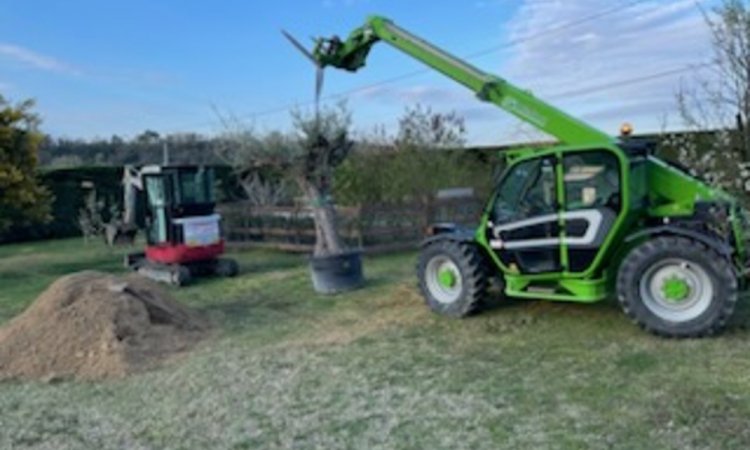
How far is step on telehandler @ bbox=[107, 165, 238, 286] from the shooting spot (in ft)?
34.7

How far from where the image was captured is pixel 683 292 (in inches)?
227

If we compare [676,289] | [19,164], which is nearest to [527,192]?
[676,289]

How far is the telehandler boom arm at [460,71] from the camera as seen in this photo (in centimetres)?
679

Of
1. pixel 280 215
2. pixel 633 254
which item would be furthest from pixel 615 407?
pixel 280 215

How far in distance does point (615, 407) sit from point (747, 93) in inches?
160

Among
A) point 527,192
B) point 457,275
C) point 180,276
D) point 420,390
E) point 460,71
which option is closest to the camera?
point 420,390

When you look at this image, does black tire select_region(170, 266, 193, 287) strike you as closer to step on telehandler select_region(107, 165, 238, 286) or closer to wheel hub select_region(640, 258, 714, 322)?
step on telehandler select_region(107, 165, 238, 286)

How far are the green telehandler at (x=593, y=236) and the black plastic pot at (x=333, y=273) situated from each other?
176 centimetres

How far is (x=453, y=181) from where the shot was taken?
14.2 metres

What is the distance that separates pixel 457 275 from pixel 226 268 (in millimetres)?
4888

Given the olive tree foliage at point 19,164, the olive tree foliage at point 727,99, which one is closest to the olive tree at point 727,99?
the olive tree foliage at point 727,99

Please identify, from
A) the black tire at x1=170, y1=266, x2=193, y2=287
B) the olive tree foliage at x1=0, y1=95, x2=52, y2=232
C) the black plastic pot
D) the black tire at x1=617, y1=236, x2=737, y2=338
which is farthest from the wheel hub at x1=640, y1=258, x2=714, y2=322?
the olive tree foliage at x1=0, y1=95, x2=52, y2=232

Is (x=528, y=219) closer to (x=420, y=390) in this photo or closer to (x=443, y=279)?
(x=443, y=279)

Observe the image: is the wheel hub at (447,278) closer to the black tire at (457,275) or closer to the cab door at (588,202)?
the black tire at (457,275)
